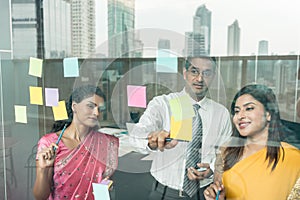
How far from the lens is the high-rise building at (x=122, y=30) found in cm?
144

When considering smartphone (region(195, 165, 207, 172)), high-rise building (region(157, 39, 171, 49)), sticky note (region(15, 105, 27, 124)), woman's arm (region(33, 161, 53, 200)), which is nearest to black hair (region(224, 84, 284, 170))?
smartphone (region(195, 165, 207, 172))

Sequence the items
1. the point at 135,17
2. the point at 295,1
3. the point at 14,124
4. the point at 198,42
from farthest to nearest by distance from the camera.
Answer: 1. the point at 14,124
2. the point at 135,17
3. the point at 198,42
4. the point at 295,1

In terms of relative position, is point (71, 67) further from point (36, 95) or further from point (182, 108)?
point (182, 108)

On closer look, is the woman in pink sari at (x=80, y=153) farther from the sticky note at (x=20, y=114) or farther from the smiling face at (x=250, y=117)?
the smiling face at (x=250, y=117)

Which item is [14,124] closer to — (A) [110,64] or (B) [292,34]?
(A) [110,64]

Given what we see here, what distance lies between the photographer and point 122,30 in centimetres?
147

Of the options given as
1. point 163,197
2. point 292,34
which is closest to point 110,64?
point 163,197

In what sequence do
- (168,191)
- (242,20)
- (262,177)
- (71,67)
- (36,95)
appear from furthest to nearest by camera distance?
(36,95)
(71,67)
(168,191)
(242,20)
(262,177)

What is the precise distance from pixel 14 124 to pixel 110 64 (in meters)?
0.71

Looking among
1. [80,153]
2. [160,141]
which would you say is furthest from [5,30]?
[160,141]

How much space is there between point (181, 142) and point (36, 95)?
0.80 meters

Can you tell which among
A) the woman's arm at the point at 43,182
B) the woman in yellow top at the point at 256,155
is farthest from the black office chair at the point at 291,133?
the woman's arm at the point at 43,182

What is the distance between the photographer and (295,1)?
4.07 ft

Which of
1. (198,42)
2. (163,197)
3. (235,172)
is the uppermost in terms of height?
(198,42)
